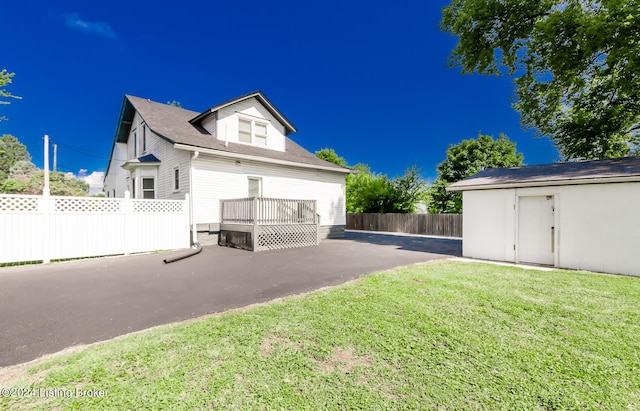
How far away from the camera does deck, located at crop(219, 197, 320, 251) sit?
382 inches

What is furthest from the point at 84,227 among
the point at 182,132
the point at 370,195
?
the point at 370,195

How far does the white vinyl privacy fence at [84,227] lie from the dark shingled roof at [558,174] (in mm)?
10020

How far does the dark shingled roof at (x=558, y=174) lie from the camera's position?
654cm

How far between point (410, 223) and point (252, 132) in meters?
12.1

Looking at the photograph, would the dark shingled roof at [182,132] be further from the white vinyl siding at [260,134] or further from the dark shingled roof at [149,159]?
the dark shingled roof at [149,159]

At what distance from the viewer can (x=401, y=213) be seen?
19.6 m

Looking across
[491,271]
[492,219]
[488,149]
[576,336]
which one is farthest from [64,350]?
[488,149]

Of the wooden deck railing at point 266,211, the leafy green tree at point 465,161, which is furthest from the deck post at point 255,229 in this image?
the leafy green tree at point 465,161

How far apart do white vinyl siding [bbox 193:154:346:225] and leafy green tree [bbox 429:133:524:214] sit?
9.82 metres

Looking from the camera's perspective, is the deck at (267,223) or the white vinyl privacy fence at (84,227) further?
the deck at (267,223)

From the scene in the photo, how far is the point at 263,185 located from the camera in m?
12.3

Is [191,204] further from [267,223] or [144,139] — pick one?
[144,139]

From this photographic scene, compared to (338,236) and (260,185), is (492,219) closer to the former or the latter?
(338,236)

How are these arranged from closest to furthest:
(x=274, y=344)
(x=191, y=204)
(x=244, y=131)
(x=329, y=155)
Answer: (x=274, y=344) → (x=191, y=204) → (x=244, y=131) → (x=329, y=155)
